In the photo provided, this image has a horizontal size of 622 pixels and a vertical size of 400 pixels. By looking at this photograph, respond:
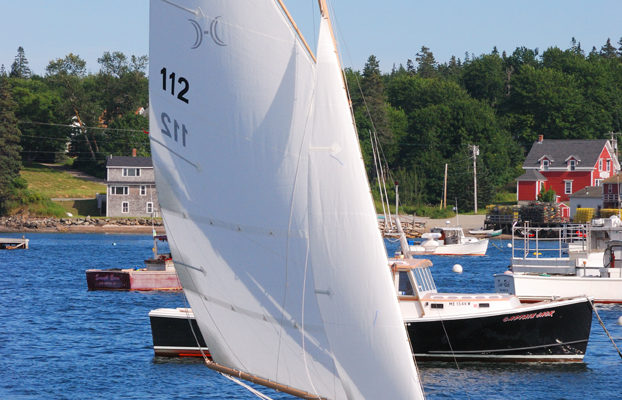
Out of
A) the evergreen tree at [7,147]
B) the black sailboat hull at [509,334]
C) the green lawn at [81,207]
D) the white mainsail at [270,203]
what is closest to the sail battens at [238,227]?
the white mainsail at [270,203]

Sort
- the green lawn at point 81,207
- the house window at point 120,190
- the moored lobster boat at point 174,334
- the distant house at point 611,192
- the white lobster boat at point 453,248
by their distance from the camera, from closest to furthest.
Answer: the moored lobster boat at point 174,334 < the white lobster boat at point 453,248 < the distant house at point 611,192 < the house window at point 120,190 < the green lawn at point 81,207

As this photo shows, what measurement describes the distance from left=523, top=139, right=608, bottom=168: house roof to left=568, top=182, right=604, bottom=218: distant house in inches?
371

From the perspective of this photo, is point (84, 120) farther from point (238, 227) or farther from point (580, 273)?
point (238, 227)

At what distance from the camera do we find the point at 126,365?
29828 millimetres

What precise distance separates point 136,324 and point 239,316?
25114 millimetres

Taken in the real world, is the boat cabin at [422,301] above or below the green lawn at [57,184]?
below

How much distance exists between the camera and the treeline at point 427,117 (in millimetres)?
135125

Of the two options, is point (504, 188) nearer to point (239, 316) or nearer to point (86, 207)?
point (86, 207)

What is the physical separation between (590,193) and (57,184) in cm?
Answer: 7819

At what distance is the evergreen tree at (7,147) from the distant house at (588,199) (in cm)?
7730

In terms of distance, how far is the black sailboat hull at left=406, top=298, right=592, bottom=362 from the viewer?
2798cm

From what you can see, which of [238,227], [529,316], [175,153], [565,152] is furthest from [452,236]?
[238,227]

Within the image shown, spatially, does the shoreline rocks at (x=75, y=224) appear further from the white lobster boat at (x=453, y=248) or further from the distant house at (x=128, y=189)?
the white lobster boat at (x=453, y=248)

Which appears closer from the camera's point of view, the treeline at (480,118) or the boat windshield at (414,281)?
the boat windshield at (414,281)
